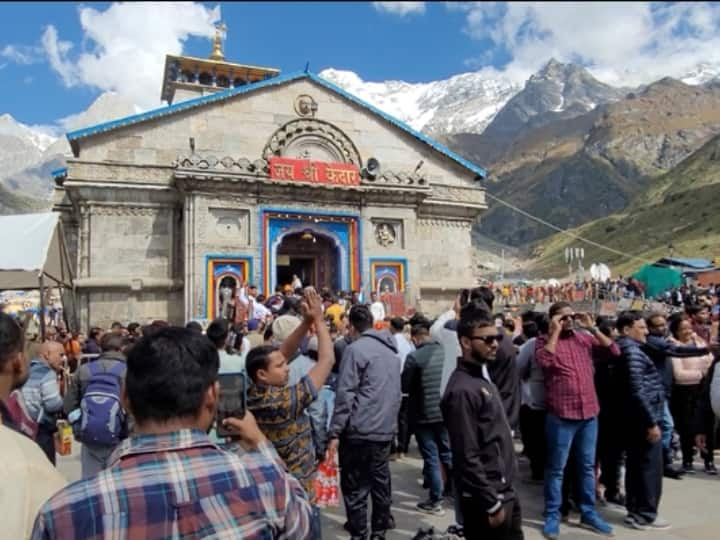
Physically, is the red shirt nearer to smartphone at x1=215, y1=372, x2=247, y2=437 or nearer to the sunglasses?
the sunglasses

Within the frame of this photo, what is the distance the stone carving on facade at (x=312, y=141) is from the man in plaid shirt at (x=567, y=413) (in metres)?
16.1

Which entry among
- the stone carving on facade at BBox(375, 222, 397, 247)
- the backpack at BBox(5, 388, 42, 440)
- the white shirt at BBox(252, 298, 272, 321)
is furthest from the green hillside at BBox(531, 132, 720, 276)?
the backpack at BBox(5, 388, 42, 440)

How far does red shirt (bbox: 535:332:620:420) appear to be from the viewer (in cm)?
532

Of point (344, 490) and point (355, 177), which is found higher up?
point (355, 177)

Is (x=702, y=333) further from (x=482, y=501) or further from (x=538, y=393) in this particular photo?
(x=482, y=501)

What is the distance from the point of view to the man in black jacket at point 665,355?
268 inches

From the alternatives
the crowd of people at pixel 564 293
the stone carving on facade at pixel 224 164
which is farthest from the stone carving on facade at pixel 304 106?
the crowd of people at pixel 564 293

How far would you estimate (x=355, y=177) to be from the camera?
2039 centimetres

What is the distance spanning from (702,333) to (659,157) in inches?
5088

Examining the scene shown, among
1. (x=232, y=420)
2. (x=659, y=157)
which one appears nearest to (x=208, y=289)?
(x=232, y=420)

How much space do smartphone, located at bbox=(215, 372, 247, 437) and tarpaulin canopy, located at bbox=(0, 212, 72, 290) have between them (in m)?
9.48

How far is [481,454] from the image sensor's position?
372 centimetres

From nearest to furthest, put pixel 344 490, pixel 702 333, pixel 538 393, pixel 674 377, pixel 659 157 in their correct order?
pixel 344 490 < pixel 538 393 < pixel 674 377 < pixel 702 333 < pixel 659 157

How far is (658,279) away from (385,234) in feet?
70.3
